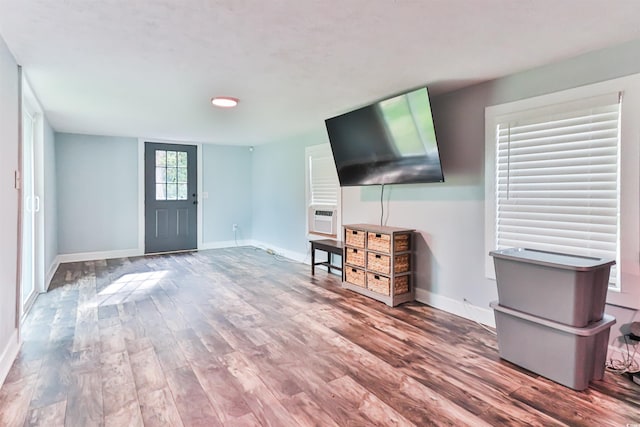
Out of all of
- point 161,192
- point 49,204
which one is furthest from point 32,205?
point 161,192

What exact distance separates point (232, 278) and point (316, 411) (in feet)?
9.87

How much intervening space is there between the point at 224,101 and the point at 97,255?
407cm

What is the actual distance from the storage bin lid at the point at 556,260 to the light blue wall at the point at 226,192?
5.63m

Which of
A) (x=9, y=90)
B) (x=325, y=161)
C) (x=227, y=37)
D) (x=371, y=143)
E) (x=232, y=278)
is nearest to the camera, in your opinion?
(x=227, y=37)

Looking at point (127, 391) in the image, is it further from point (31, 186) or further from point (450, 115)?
point (450, 115)

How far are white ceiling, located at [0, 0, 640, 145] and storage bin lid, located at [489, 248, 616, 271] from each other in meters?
1.34

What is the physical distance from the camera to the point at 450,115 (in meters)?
3.33

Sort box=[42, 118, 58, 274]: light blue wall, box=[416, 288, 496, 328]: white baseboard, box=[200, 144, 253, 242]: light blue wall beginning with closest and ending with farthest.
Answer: box=[416, 288, 496, 328]: white baseboard
box=[42, 118, 58, 274]: light blue wall
box=[200, 144, 253, 242]: light blue wall

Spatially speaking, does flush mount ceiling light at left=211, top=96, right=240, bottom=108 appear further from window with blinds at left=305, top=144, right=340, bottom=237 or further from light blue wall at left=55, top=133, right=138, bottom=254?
light blue wall at left=55, top=133, right=138, bottom=254

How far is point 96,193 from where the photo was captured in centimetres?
589

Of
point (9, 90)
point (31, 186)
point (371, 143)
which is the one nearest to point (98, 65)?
point (9, 90)

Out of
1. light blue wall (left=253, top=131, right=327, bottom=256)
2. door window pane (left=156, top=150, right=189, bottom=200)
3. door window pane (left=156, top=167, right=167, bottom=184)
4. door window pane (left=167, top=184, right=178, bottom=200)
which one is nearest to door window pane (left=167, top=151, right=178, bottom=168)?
door window pane (left=156, top=150, right=189, bottom=200)

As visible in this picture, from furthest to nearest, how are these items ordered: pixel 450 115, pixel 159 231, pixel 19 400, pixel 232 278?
pixel 159 231
pixel 232 278
pixel 450 115
pixel 19 400

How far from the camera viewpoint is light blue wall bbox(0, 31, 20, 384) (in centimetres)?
216
